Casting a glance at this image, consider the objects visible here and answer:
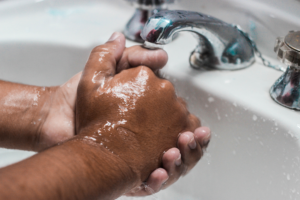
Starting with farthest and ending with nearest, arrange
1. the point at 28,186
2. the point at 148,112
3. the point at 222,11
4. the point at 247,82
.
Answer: the point at 222,11
the point at 247,82
the point at 148,112
the point at 28,186

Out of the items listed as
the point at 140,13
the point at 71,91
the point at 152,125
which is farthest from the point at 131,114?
the point at 140,13

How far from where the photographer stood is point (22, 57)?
2.28 feet

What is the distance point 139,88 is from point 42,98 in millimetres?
214

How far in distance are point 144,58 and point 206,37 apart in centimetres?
12

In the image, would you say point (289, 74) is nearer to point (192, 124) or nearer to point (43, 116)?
point (192, 124)

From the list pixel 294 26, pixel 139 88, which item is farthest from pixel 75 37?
pixel 294 26

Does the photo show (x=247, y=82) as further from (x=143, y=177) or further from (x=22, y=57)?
(x=22, y=57)

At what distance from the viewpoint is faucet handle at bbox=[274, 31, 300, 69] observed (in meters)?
0.45

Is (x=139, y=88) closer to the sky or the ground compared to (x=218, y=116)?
closer to the sky

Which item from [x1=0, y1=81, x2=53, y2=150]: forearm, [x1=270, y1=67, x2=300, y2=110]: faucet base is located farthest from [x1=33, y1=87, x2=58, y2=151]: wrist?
[x1=270, y1=67, x2=300, y2=110]: faucet base

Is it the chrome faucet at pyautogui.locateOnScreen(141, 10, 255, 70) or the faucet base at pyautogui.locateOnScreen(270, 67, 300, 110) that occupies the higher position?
the chrome faucet at pyautogui.locateOnScreen(141, 10, 255, 70)

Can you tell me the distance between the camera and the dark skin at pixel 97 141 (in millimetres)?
329

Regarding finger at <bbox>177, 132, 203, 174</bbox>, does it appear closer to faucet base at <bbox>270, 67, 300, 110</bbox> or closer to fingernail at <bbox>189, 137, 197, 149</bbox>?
fingernail at <bbox>189, 137, 197, 149</bbox>

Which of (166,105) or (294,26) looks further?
(294,26)
